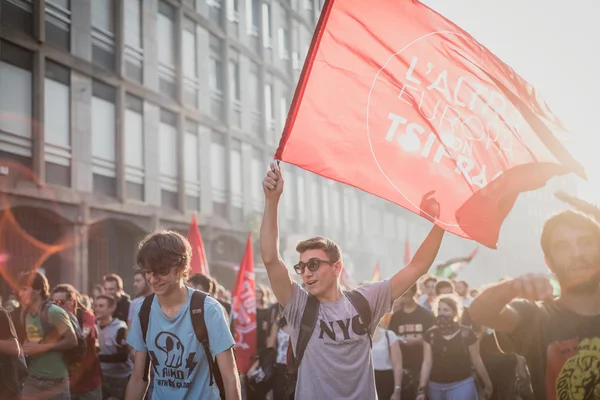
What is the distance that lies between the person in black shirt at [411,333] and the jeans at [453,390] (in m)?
0.99

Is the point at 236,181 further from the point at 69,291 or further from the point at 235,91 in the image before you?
the point at 69,291

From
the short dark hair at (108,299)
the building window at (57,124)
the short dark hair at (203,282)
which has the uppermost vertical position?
the building window at (57,124)

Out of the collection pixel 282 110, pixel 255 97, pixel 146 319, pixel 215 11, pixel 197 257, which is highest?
pixel 215 11

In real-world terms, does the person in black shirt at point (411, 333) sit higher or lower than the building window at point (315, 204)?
lower

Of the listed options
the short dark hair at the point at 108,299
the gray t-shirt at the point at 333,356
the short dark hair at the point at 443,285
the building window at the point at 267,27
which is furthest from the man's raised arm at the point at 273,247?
the building window at the point at 267,27

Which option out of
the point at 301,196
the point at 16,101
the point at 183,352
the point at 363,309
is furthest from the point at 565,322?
the point at 301,196

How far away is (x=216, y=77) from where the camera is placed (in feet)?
86.9

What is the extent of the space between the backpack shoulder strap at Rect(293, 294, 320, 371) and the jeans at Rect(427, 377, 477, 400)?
377cm

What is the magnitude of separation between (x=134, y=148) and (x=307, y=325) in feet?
55.3

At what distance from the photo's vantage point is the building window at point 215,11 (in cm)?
2594

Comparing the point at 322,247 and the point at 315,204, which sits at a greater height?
the point at 315,204

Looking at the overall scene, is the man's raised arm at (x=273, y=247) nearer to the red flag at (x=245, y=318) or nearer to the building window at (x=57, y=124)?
the red flag at (x=245, y=318)

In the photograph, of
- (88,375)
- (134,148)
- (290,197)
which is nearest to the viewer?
(88,375)

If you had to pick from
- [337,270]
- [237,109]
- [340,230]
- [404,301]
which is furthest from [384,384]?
[340,230]
